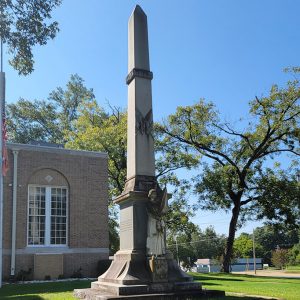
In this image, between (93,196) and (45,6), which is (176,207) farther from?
(45,6)

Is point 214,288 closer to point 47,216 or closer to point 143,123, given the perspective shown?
point 143,123

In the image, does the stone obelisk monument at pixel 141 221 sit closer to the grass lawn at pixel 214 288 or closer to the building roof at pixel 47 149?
the grass lawn at pixel 214 288

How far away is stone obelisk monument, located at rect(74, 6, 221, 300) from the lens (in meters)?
10.1

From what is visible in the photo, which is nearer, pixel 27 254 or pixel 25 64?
pixel 25 64

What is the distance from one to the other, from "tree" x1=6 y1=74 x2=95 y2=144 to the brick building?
783 inches

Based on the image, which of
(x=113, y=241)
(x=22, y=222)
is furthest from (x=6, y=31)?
(x=113, y=241)

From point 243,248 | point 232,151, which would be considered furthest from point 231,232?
point 243,248

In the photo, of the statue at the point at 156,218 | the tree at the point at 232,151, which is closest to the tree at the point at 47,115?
the tree at the point at 232,151

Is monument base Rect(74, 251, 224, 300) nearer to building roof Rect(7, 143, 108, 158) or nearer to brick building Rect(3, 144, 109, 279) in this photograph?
brick building Rect(3, 144, 109, 279)

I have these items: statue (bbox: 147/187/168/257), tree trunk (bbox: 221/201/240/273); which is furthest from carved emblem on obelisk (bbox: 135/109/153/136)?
tree trunk (bbox: 221/201/240/273)

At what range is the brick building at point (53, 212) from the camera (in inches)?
894

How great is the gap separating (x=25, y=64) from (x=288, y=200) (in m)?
23.1

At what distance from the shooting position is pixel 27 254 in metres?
22.8

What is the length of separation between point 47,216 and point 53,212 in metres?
0.40
